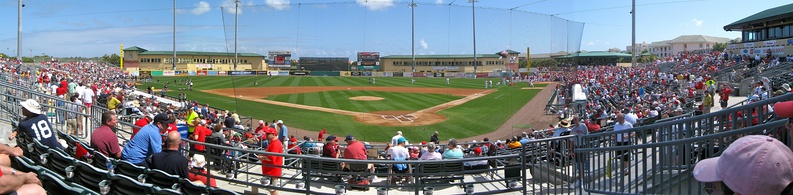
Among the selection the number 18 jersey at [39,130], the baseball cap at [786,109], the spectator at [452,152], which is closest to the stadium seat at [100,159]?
the number 18 jersey at [39,130]

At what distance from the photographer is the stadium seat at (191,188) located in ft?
15.6

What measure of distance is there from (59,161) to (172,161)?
1.48 metres

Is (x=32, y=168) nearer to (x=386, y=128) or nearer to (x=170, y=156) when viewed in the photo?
(x=170, y=156)

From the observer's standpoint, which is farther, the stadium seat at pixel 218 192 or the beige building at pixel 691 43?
the beige building at pixel 691 43

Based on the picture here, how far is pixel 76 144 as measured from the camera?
7074mm

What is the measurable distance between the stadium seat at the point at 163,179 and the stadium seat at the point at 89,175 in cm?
43

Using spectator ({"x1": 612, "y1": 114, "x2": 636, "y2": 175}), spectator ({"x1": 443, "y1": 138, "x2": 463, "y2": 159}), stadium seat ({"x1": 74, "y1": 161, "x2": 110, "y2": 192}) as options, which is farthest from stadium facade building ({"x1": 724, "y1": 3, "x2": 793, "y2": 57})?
stadium seat ({"x1": 74, "y1": 161, "x2": 110, "y2": 192})

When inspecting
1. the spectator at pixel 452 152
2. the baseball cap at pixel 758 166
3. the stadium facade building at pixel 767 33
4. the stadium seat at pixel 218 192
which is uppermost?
the stadium facade building at pixel 767 33

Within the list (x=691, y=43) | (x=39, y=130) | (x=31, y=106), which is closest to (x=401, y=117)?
(x=39, y=130)

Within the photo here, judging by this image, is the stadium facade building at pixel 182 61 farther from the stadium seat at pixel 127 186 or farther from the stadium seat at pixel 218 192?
the stadium seat at pixel 218 192

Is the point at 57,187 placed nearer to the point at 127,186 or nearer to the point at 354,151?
the point at 127,186

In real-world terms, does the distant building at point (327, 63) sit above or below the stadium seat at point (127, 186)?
above

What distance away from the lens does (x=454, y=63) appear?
3612 centimetres

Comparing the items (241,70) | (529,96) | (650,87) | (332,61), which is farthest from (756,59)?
(241,70)
